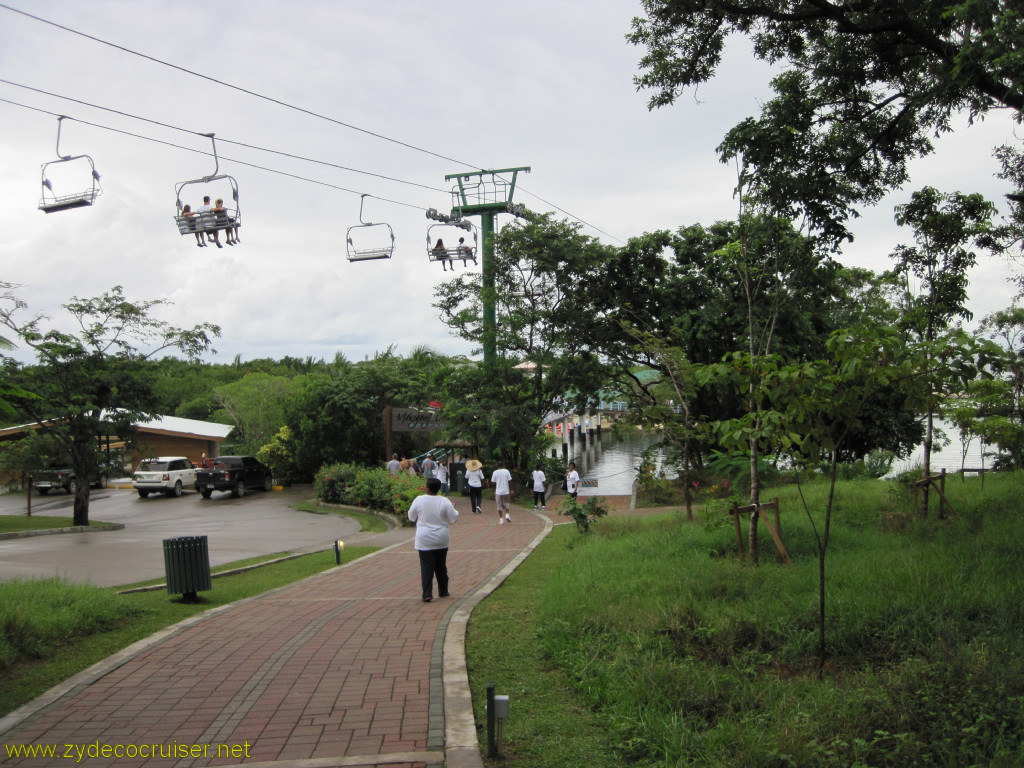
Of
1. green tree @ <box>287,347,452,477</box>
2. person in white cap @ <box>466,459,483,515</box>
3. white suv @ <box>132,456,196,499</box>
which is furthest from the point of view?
green tree @ <box>287,347,452,477</box>

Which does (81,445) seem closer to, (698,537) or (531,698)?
(698,537)

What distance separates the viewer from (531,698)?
571 cm

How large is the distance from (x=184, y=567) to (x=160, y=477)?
84.1ft

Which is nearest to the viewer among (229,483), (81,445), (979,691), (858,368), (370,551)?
(979,691)

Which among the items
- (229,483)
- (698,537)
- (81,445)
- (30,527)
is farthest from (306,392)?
(698,537)

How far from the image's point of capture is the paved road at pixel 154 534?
13.0 m

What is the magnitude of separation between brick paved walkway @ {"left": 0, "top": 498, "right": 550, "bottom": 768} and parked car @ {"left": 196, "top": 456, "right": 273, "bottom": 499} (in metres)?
23.6

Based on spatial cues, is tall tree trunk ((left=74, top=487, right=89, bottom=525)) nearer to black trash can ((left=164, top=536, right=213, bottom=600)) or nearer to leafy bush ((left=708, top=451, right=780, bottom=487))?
black trash can ((left=164, top=536, right=213, bottom=600))

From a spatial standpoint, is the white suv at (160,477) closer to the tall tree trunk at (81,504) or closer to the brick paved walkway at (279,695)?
the tall tree trunk at (81,504)

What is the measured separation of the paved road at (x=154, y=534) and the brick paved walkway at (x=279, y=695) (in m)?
3.94

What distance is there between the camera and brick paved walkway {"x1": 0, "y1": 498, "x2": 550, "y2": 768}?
15.6 ft

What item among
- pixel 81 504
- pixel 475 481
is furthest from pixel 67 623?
pixel 81 504

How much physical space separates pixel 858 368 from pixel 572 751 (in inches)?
129

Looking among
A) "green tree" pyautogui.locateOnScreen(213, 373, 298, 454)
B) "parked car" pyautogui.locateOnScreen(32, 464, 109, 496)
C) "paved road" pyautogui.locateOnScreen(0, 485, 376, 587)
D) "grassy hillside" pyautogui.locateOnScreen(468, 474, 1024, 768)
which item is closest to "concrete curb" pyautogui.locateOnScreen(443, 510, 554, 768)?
"grassy hillside" pyautogui.locateOnScreen(468, 474, 1024, 768)
